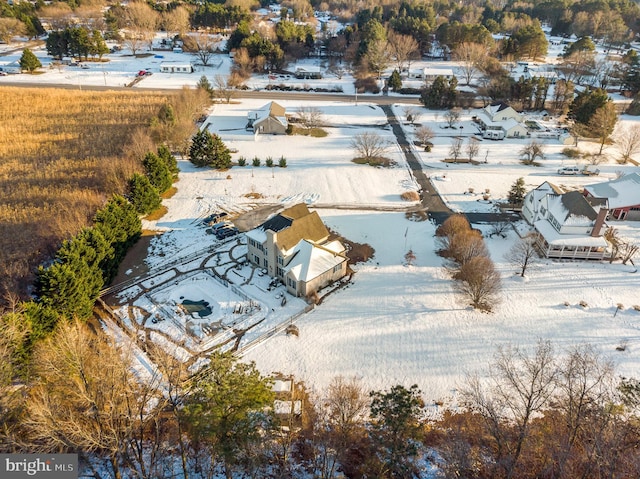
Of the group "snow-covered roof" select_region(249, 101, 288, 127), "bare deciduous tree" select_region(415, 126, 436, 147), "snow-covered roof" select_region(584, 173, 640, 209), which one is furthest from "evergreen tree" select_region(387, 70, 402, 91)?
"snow-covered roof" select_region(584, 173, 640, 209)

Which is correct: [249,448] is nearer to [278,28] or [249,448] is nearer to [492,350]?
[492,350]

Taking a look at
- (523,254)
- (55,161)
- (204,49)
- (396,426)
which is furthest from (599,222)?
(204,49)

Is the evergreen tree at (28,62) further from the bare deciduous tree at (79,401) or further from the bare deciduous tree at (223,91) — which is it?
the bare deciduous tree at (79,401)

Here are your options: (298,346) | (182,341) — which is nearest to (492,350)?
(298,346)

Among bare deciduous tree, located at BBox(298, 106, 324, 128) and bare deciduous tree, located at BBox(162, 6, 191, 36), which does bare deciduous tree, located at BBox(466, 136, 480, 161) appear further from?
bare deciduous tree, located at BBox(162, 6, 191, 36)

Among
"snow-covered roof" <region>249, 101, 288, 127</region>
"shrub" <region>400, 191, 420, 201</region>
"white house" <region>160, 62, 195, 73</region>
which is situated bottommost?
"shrub" <region>400, 191, 420, 201</region>

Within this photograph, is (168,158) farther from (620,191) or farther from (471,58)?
(471,58)

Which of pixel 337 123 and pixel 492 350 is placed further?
pixel 337 123

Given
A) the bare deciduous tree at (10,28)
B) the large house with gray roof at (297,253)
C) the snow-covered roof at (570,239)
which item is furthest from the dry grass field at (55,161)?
the bare deciduous tree at (10,28)
